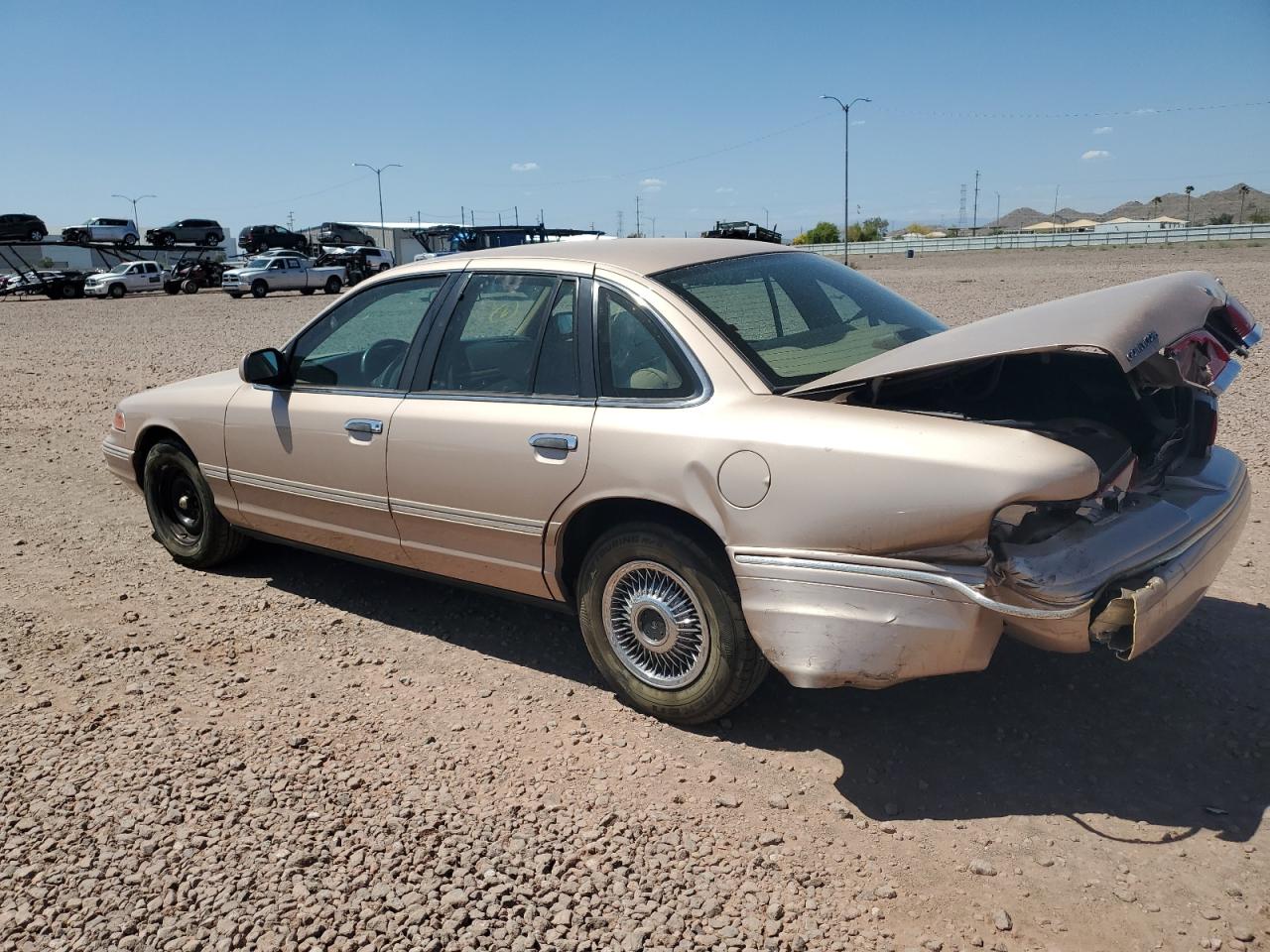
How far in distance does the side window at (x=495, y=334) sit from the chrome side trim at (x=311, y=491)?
56 cm

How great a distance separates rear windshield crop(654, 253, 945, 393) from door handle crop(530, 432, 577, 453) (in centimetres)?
65

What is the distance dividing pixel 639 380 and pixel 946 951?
1.98 metres

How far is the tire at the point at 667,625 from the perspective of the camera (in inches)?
133

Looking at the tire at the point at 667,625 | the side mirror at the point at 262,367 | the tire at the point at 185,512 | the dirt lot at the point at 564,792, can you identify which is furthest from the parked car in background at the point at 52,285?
the tire at the point at 667,625

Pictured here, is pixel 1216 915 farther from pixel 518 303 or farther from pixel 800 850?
pixel 518 303

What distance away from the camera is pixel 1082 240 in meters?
56.9

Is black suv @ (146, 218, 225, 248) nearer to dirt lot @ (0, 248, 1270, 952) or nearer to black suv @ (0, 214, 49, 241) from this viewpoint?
black suv @ (0, 214, 49, 241)

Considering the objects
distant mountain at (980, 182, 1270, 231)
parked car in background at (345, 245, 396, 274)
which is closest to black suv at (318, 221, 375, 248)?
parked car in background at (345, 245, 396, 274)

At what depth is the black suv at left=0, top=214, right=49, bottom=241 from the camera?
48.1 m

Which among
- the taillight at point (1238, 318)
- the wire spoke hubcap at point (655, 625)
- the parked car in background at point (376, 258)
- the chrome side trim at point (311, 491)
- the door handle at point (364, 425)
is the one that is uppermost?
the parked car in background at point (376, 258)

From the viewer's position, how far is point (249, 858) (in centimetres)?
299

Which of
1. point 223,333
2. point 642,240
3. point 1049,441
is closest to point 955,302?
point 223,333

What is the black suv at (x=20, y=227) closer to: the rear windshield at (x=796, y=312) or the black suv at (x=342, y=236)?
the black suv at (x=342, y=236)

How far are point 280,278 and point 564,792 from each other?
1426 inches
